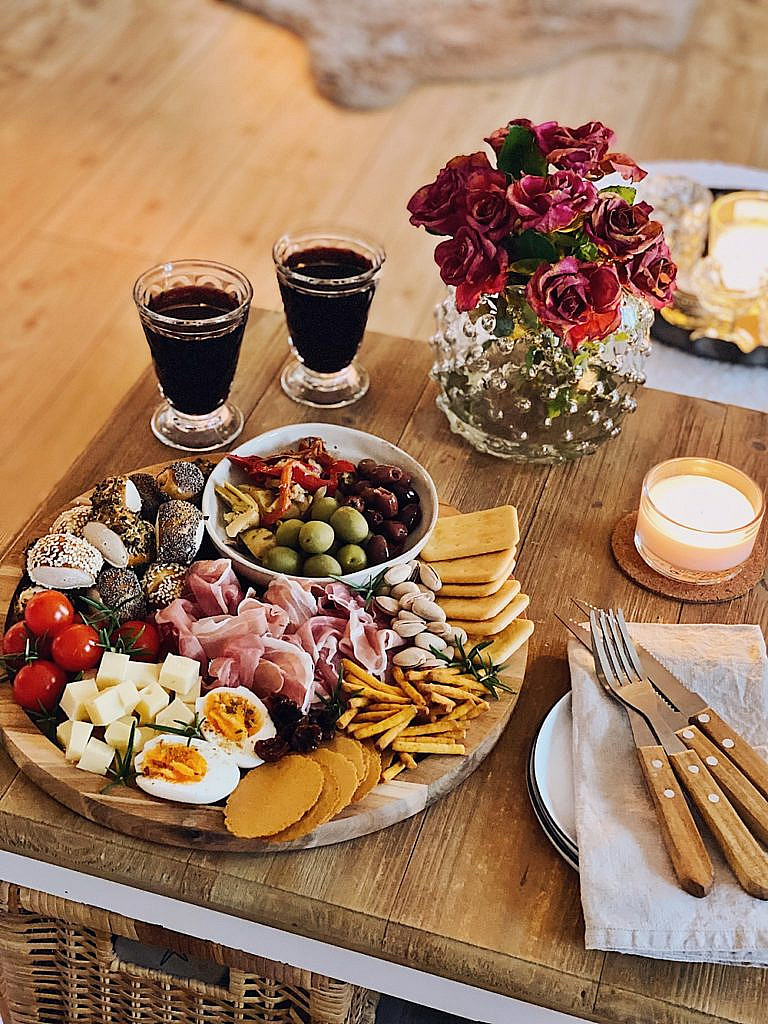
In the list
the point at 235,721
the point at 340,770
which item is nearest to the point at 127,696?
the point at 235,721

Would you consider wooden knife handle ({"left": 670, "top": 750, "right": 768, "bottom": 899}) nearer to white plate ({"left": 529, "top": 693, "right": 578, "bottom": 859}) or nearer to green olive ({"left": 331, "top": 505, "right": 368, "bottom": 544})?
white plate ({"left": 529, "top": 693, "right": 578, "bottom": 859})

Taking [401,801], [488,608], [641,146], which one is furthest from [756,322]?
[641,146]

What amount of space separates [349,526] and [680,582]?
1.28 ft

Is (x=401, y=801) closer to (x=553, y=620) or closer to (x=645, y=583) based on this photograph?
(x=553, y=620)

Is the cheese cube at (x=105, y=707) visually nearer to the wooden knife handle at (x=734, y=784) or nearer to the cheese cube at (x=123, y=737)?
the cheese cube at (x=123, y=737)

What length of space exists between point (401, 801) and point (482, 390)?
1.93ft

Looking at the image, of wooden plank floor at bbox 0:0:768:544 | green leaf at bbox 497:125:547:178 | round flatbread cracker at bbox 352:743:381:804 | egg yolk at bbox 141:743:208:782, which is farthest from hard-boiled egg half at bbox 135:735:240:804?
wooden plank floor at bbox 0:0:768:544

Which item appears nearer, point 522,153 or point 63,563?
point 63,563

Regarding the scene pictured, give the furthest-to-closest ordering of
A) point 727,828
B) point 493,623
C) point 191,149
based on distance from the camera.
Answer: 1. point 191,149
2. point 493,623
3. point 727,828

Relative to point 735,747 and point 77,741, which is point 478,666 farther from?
point 77,741

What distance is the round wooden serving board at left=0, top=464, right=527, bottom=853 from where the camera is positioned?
3.46 ft

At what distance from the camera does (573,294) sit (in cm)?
127

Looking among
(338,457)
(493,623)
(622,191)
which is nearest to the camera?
(493,623)

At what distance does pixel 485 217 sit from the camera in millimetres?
1296
